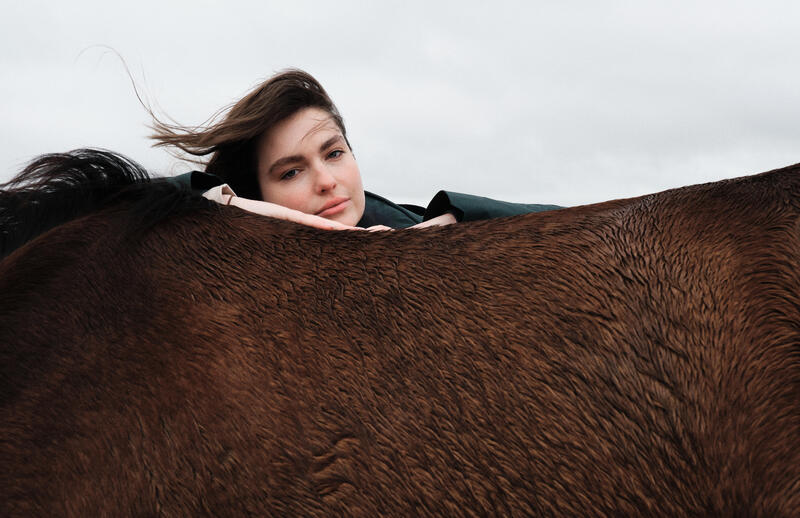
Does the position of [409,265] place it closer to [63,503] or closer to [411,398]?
[411,398]

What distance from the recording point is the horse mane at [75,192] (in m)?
1.66

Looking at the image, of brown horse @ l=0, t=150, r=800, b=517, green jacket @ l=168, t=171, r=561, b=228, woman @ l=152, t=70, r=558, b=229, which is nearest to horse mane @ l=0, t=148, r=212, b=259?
green jacket @ l=168, t=171, r=561, b=228

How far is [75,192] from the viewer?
171cm

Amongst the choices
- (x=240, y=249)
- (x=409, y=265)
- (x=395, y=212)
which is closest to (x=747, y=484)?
(x=409, y=265)

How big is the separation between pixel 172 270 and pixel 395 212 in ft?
4.74

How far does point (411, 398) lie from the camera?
129cm

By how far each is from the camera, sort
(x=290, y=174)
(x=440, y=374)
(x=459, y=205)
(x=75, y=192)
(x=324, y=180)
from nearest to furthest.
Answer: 1. (x=440, y=374)
2. (x=75, y=192)
3. (x=459, y=205)
4. (x=324, y=180)
5. (x=290, y=174)

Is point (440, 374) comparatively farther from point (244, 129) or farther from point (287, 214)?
point (244, 129)

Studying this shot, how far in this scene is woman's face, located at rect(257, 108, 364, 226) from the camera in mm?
2562

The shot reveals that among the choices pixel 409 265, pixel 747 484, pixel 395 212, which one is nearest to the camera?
pixel 747 484

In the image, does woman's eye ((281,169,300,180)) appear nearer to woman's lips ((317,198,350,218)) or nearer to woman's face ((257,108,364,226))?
woman's face ((257,108,364,226))

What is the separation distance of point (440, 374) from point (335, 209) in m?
A: 1.37

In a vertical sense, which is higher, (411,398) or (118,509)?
(411,398)

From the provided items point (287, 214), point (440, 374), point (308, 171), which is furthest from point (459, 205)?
point (440, 374)
